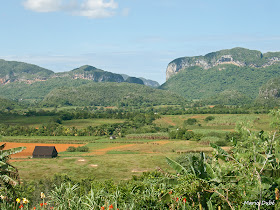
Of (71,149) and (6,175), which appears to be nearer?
(6,175)

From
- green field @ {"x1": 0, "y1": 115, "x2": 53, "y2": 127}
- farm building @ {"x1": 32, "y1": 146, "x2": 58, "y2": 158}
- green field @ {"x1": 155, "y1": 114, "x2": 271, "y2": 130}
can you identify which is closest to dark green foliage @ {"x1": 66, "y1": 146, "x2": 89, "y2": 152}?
farm building @ {"x1": 32, "y1": 146, "x2": 58, "y2": 158}

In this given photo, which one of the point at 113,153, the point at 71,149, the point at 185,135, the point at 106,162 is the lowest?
the point at 113,153

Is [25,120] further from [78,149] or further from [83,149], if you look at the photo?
[83,149]

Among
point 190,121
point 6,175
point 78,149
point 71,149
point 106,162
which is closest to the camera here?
point 6,175

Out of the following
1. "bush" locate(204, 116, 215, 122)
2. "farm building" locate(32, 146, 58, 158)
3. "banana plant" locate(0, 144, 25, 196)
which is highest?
"banana plant" locate(0, 144, 25, 196)

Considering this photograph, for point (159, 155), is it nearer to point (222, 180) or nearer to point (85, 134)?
point (85, 134)

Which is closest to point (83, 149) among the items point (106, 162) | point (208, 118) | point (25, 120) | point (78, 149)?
point (78, 149)

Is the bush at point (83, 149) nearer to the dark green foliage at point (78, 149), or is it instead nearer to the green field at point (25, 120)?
the dark green foliage at point (78, 149)

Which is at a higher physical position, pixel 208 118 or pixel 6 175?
pixel 6 175

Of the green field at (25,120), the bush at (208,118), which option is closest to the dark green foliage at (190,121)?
the bush at (208,118)

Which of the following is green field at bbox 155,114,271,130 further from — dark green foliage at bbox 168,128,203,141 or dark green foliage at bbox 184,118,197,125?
dark green foliage at bbox 168,128,203,141

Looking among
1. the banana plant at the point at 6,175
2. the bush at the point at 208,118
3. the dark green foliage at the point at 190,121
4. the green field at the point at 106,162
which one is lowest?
the green field at the point at 106,162

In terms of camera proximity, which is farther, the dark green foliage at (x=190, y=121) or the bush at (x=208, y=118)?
the bush at (x=208, y=118)

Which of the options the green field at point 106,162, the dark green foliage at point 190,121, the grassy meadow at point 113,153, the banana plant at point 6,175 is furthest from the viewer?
the dark green foliage at point 190,121
